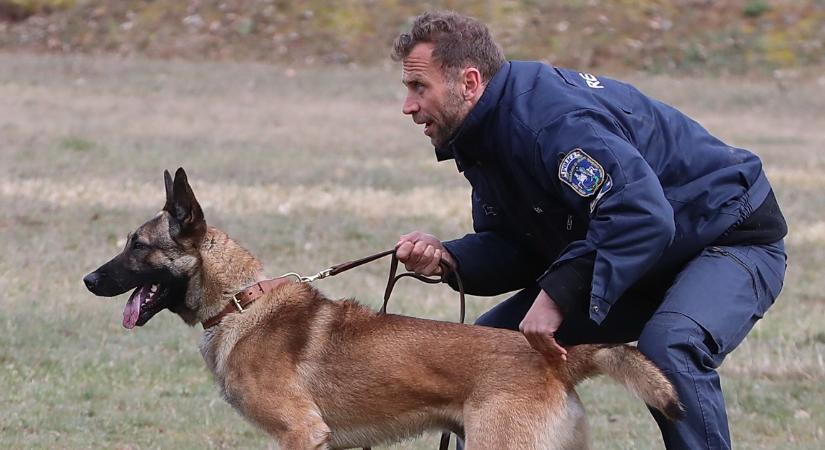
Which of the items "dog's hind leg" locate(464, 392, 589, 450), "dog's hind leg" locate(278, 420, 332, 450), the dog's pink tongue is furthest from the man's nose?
the dog's pink tongue

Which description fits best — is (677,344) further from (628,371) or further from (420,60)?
(420,60)

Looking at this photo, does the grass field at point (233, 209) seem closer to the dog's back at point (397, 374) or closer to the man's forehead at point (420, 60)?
the dog's back at point (397, 374)

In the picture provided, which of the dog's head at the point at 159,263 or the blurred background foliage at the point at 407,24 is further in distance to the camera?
the blurred background foliage at the point at 407,24

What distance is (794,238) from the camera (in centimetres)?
1138

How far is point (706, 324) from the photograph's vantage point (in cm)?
416

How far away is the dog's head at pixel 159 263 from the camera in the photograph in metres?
4.82

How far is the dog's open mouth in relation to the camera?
482 centimetres

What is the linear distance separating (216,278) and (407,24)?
72.6 feet

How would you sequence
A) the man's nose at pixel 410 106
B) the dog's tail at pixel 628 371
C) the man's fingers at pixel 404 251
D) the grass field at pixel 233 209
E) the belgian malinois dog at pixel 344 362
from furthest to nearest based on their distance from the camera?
the grass field at pixel 233 209 < the man's fingers at pixel 404 251 < the man's nose at pixel 410 106 < the belgian malinois dog at pixel 344 362 < the dog's tail at pixel 628 371

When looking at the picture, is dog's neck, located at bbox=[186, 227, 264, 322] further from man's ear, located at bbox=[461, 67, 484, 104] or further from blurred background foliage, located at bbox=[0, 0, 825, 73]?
blurred background foliage, located at bbox=[0, 0, 825, 73]

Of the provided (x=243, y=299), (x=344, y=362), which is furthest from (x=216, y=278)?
(x=344, y=362)

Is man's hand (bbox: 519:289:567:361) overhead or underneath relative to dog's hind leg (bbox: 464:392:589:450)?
overhead

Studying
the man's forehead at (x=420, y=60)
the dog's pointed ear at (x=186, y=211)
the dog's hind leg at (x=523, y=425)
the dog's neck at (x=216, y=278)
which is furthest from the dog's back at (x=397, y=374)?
the man's forehead at (x=420, y=60)

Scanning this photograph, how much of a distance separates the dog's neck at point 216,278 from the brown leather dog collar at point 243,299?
0.02 meters
